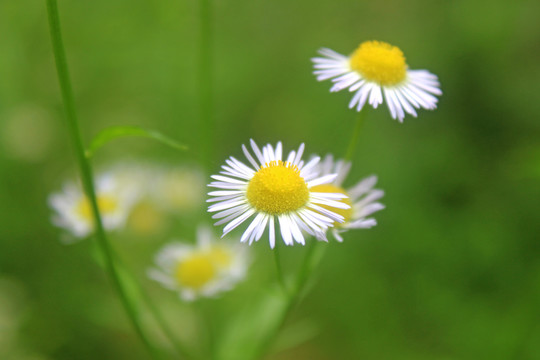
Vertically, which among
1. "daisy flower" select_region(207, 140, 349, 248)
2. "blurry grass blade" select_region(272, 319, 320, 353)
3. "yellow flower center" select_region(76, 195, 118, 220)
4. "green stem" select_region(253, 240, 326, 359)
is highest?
"yellow flower center" select_region(76, 195, 118, 220)

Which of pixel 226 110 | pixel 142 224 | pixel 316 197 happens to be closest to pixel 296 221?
pixel 316 197

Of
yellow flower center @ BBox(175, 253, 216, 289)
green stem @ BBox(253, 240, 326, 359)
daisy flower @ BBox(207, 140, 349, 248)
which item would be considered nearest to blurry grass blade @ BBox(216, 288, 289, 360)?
green stem @ BBox(253, 240, 326, 359)

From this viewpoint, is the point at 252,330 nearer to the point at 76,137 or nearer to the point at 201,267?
the point at 201,267

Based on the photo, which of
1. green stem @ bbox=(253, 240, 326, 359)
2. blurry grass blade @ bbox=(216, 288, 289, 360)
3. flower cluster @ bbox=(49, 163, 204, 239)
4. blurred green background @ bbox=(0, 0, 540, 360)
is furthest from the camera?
blurred green background @ bbox=(0, 0, 540, 360)

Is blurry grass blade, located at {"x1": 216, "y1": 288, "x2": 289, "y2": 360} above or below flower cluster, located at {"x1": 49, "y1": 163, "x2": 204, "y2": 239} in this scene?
below

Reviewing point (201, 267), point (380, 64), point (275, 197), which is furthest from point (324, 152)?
point (275, 197)

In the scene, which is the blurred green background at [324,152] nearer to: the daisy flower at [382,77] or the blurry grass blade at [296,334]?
the blurry grass blade at [296,334]

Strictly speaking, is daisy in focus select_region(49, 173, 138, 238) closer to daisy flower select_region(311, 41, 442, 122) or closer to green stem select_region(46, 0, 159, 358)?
green stem select_region(46, 0, 159, 358)

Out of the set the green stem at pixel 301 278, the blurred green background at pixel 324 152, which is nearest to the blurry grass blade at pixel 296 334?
the blurred green background at pixel 324 152
